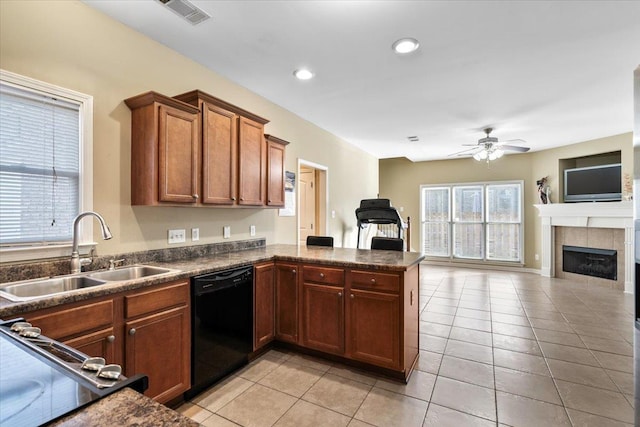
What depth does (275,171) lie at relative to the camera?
11.5ft

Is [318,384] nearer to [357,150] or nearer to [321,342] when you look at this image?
[321,342]

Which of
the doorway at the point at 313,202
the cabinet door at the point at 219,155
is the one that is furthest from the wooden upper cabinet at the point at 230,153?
the doorway at the point at 313,202

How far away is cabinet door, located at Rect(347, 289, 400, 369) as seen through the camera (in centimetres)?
239

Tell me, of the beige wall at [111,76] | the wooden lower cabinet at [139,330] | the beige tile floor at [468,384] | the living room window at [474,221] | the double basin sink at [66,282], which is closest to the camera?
the wooden lower cabinet at [139,330]

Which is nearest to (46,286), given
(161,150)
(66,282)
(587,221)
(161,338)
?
(66,282)

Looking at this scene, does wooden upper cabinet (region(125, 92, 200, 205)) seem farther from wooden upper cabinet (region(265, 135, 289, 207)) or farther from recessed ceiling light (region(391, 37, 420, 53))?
recessed ceiling light (region(391, 37, 420, 53))

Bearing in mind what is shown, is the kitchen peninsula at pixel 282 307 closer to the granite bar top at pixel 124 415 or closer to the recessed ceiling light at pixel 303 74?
the granite bar top at pixel 124 415

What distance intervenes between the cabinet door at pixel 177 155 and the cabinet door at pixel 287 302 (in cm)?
106

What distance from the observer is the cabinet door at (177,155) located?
7.59 feet

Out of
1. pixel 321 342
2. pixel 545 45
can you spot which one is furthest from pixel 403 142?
pixel 321 342

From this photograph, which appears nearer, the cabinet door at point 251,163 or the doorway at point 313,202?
the cabinet door at point 251,163

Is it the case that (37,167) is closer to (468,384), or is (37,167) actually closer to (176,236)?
(176,236)

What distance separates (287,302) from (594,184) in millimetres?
6398

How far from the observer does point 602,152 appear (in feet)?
18.6
